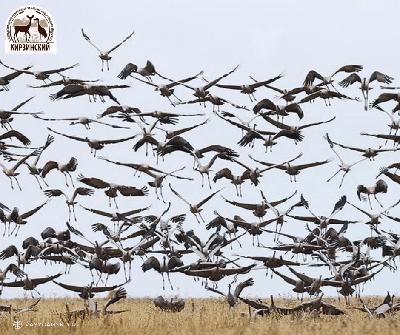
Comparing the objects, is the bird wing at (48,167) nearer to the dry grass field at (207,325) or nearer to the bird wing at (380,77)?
the dry grass field at (207,325)

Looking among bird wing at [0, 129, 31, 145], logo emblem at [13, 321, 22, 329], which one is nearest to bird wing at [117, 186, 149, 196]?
bird wing at [0, 129, 31, 145]

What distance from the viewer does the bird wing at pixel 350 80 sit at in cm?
2703

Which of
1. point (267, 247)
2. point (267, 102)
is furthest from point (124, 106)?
point (267, 247)

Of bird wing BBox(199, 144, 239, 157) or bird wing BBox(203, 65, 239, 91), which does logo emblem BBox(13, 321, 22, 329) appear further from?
bird wing BBox(203, 65, 239, 91)

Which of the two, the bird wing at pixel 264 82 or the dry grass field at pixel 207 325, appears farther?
the bird wing at pixel 264 82

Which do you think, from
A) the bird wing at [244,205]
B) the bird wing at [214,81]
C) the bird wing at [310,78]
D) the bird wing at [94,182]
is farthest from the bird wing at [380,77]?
the bird wing at [94,182]

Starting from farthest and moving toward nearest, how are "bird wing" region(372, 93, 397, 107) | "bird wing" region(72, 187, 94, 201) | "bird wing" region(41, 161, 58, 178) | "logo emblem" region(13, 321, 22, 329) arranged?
1. "bird wing" region(41, 161, 58, 178)
2. "bird wing" region(72, 187, 94, 201)
3. "bird wing" region(372, 93, 397, 107)
4. "logo emblem" region(13, 321, 22, 329)

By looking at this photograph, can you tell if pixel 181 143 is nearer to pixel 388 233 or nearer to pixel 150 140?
pixel 150 140

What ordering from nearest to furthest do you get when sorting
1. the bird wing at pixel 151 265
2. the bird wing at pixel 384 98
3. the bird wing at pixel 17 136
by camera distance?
the bird wing at pixel 151 265, the bird wing at pixel 17 136, the bird wing at pixel 384 98

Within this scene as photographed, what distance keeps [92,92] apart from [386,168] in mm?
9358

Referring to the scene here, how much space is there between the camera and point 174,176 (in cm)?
2562

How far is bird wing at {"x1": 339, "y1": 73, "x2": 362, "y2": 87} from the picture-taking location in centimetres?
2703

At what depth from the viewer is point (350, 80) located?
27109 millimetres

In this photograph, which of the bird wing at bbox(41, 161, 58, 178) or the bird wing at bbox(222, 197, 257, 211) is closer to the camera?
the bird wing at bbox(41, 161, 58, 178)
